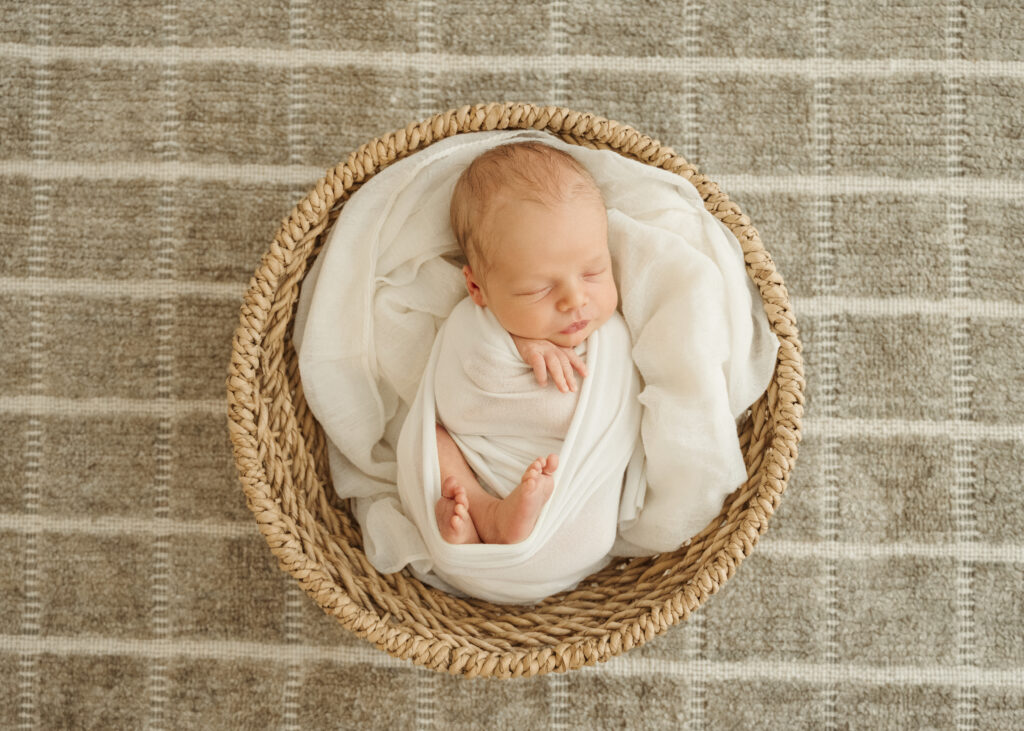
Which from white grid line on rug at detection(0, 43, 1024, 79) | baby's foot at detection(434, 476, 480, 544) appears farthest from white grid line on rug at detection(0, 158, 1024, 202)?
baby's foot at detection(434, 476, 480, 544)

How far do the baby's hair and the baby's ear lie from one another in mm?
16

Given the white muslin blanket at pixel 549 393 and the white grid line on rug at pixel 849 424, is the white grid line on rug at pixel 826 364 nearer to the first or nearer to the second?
the white grid line on rug at pixel 849 424

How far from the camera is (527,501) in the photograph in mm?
995

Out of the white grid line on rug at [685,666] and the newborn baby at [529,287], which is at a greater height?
the newborn baby at [529,287]

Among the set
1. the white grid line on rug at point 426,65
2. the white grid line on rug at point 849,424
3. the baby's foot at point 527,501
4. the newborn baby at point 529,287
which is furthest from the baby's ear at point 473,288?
the white grid line on rug at point 849,424

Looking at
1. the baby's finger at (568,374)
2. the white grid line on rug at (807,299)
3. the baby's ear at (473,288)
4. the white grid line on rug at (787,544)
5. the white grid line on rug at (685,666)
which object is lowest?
the white grid line on rug at (685,666)

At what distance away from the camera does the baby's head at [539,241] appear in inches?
39.5

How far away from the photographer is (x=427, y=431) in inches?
42.3

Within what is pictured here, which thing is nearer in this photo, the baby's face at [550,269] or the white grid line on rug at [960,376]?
the baby's face at [550,269]

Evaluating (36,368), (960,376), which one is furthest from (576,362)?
(36,368)

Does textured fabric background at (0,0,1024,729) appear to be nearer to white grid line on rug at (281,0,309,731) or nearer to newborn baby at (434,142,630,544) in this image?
white grid line on rug at (281,0,309,731)

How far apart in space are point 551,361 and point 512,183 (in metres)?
0.22

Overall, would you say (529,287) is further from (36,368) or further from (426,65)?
(36,368)

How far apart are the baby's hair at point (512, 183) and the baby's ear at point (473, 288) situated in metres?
0.02
